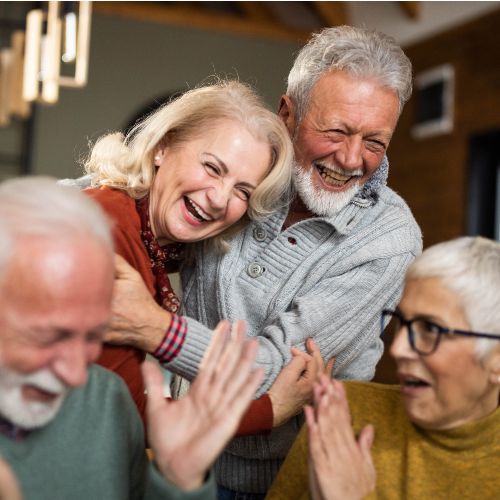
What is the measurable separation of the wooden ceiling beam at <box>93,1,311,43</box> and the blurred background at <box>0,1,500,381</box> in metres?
0.01

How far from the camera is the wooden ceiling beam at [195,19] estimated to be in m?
7.04

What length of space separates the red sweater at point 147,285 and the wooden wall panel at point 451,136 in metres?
4.22

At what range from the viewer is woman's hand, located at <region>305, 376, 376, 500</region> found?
1.25 meters

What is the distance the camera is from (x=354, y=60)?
1862mm

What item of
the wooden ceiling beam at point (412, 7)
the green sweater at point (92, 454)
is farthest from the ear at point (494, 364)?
the wooden ceiling beam at point (412, 7)

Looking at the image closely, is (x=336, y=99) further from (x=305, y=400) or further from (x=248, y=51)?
(x=248, y=51)

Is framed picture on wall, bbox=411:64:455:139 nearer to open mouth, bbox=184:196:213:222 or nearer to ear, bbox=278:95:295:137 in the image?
ear, bbox=278:95:295:137

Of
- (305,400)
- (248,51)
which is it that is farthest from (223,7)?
(305,400)

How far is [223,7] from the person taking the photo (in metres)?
7.66

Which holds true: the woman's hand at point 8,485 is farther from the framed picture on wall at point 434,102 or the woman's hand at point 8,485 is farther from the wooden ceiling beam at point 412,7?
the wooden ceiling beam at point 412,7

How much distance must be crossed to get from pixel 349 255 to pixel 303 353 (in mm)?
328

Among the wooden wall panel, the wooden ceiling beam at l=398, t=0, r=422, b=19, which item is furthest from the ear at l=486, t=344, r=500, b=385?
the wooden ceiling beam at l=398, t=0, r=422, b=19

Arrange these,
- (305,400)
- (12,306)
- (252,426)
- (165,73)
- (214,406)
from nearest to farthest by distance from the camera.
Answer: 1. (12,306)
2. (214,406)
3. (252,426)
4. (305,400)
5. (165,73)

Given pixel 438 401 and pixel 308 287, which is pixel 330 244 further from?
pixel 438 401
